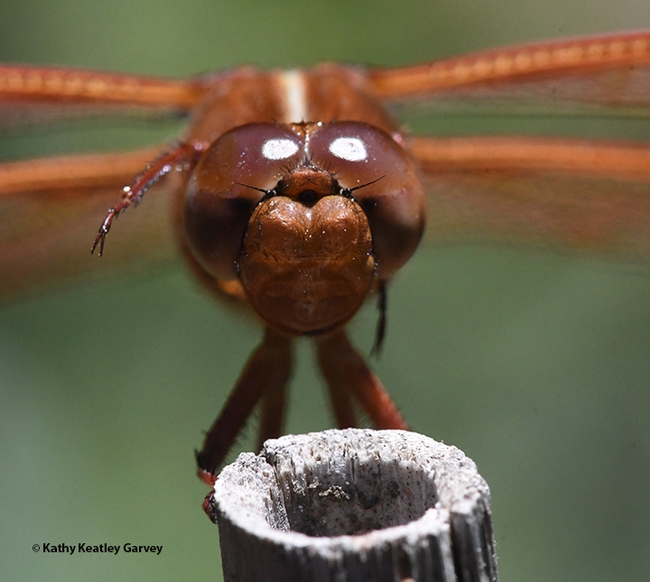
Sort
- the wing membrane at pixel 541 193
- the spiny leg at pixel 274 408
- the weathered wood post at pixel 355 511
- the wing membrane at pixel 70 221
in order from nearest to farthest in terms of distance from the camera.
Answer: the weathered wood post at pixel 355 511
the spiny leg at pixel 274 408
the wing membrane at pixel 541 193
the wing membrane at pixel 70 221

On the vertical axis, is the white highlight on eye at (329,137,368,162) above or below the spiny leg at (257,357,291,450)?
above

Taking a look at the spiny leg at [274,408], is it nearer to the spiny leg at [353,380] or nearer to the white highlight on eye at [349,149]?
the spiny leg at [353,380]

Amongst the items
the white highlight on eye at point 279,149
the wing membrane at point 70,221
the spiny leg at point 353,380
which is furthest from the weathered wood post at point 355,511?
the wing membrane at point 70,221

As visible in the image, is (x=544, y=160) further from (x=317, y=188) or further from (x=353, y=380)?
(x=317, y=188)

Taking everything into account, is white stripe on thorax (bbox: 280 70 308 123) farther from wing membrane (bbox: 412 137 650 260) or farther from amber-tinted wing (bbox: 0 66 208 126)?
wing membrane (bbox: 412 137 650 260)

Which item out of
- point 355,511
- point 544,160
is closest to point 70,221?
point 544,160

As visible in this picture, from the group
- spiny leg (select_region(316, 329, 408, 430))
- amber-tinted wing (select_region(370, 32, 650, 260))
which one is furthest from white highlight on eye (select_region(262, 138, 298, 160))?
amber-tinted wing (select_region(370, 32, 650, 260))

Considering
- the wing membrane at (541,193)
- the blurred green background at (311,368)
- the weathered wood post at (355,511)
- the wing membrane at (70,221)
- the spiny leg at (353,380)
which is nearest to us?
the weathered wood post at (355,511)
